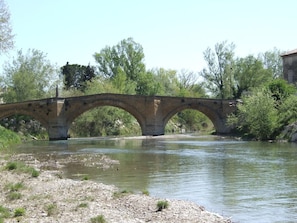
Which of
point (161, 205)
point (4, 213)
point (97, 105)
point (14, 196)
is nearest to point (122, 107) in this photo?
point (97, 105)

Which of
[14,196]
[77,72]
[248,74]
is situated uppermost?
[77,72]

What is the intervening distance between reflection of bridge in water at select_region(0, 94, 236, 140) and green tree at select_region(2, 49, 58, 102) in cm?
1155

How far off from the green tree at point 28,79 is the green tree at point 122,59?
1460cm

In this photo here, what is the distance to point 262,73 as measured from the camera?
3091 inches

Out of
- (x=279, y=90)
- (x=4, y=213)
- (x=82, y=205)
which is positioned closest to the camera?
(x=4, y=213)

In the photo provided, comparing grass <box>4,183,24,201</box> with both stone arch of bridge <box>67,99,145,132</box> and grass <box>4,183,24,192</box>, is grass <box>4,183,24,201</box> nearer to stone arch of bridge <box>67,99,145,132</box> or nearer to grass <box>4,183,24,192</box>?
grass <box>4,183,24,192</box>

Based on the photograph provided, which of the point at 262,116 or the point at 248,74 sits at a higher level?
the point at 248,74

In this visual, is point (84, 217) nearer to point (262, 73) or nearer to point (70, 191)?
point (70, 191)

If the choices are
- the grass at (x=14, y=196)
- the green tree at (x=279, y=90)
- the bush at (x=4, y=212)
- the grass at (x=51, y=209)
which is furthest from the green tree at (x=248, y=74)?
the bush at (x=4, y=212)

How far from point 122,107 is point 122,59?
87.8ft

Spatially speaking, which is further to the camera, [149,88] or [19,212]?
[149,88]

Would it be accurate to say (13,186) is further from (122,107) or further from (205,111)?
(205,111)

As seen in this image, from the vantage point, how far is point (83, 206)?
13.9 m

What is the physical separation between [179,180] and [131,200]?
6.24 m
